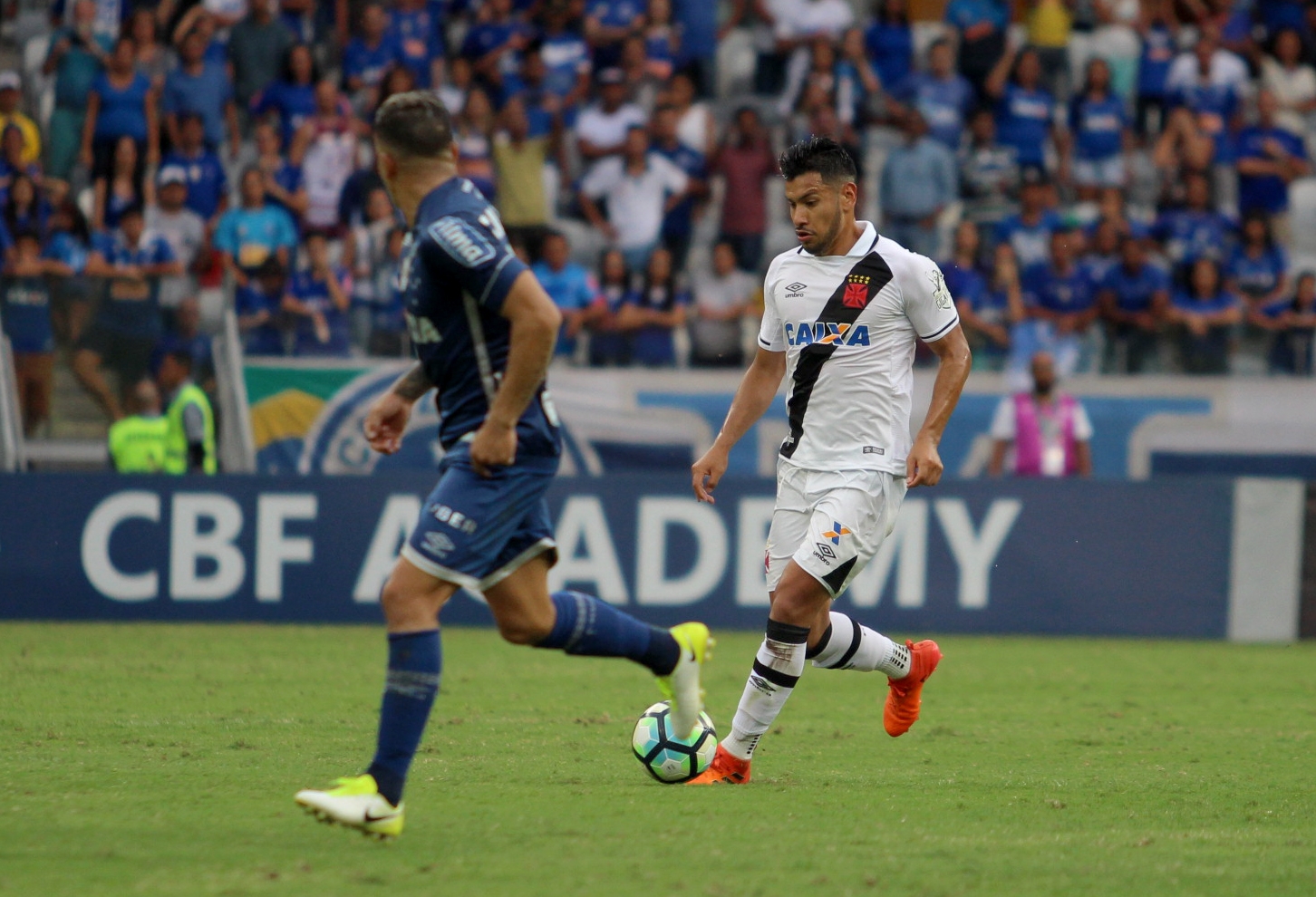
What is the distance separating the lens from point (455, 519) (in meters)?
4.89

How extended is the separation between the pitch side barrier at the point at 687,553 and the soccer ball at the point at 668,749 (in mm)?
6149

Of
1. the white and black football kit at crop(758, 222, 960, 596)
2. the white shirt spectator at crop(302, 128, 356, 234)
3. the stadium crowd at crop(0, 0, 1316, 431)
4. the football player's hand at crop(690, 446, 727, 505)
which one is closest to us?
the white and black football kit at crop(758, 222, 960, 596)

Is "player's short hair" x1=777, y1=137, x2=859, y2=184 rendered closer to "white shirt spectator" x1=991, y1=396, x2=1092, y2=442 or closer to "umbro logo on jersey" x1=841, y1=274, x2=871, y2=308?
"umbro logo on jersey" x1=841, y1=274, x2=871, y2=308

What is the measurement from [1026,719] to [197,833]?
445 centimetres

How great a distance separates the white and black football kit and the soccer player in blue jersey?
1.37 metres

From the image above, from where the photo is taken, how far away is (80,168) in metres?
15.0

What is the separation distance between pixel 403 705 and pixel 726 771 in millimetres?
1615

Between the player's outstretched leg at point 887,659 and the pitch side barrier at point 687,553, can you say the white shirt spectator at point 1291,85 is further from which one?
the player's outstretched leg at point 887,659

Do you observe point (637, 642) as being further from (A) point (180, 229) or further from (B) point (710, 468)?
(A) point (180, 229)

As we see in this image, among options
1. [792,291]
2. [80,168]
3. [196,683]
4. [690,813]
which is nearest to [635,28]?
[80,168]

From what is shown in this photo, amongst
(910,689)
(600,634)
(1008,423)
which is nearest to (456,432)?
(600,634)

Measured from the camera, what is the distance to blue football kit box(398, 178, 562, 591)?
4812 mm

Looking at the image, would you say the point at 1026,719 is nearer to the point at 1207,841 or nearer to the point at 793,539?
the point at 793,539

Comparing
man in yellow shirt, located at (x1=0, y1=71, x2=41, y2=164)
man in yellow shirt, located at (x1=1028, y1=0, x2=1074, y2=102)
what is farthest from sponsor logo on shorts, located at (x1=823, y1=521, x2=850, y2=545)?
man in yellow shirt, located at (x1=1028, y1=0, x2=1074, y2=102)
